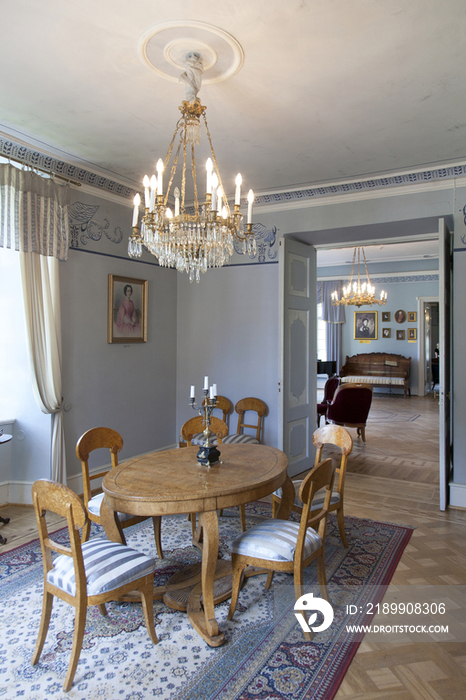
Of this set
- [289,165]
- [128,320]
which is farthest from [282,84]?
[128,320]

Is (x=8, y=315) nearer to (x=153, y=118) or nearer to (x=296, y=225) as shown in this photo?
(x=153, y=118)

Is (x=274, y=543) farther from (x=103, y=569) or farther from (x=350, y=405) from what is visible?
(x=350, y=405)

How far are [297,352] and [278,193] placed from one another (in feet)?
5.61

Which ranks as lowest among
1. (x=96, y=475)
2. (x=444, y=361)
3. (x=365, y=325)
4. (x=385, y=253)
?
(x=96, y=475)

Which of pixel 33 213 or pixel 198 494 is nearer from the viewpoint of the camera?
pixel 198 494

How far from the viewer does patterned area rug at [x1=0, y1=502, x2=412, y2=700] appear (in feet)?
6.22

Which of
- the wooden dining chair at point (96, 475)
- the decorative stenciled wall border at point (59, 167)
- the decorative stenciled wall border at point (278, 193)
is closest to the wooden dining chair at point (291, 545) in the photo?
the wooden dining chair at point (96, 475)

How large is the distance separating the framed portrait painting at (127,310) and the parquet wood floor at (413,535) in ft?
6.29

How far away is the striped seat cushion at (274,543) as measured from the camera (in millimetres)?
2236

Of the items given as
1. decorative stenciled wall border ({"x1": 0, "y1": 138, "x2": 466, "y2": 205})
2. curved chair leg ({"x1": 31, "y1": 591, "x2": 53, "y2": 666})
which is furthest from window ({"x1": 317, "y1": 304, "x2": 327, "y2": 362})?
curved chair leg ({"x1": 31, "y1": 591, "x2": 53, "y2": 666})

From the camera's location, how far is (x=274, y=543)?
7.46ft

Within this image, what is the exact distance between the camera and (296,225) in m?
4.82

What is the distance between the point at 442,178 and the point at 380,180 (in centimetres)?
54

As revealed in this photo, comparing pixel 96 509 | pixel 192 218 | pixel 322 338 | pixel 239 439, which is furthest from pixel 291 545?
pixel 322 338
